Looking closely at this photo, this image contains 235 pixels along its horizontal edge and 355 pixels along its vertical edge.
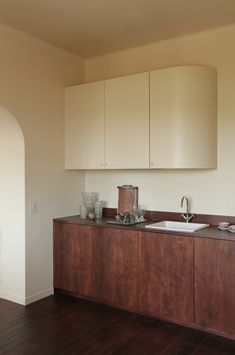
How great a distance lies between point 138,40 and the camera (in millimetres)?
3783

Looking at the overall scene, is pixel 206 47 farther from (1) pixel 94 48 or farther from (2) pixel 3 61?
(2) pixel 3 61

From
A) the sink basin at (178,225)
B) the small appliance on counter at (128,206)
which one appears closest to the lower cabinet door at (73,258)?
the small appliance on counter at (128,206)

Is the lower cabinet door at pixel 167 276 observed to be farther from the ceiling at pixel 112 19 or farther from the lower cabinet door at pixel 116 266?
the ceiling at pixel 112 19

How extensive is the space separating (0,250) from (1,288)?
1.40 feet

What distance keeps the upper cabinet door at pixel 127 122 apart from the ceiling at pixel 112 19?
1.55ft

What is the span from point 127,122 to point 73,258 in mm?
1662

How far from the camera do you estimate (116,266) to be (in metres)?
3.55

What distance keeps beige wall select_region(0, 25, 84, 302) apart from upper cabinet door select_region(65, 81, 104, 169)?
0.10m

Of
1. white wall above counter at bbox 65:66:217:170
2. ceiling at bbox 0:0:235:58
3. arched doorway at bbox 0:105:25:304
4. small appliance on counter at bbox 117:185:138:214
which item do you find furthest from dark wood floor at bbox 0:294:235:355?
ceiling at bbox 0:0:235:58

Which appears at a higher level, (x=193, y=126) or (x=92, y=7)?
(x=92, y=7)

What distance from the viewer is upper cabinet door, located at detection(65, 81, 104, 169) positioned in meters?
3.94

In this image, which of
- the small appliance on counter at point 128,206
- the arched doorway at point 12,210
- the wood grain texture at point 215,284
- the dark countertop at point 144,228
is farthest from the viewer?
the small appliance on counter at point 128,206

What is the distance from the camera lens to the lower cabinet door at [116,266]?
11.3 feet

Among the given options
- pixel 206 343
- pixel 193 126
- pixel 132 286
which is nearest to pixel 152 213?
pixel 132 286
